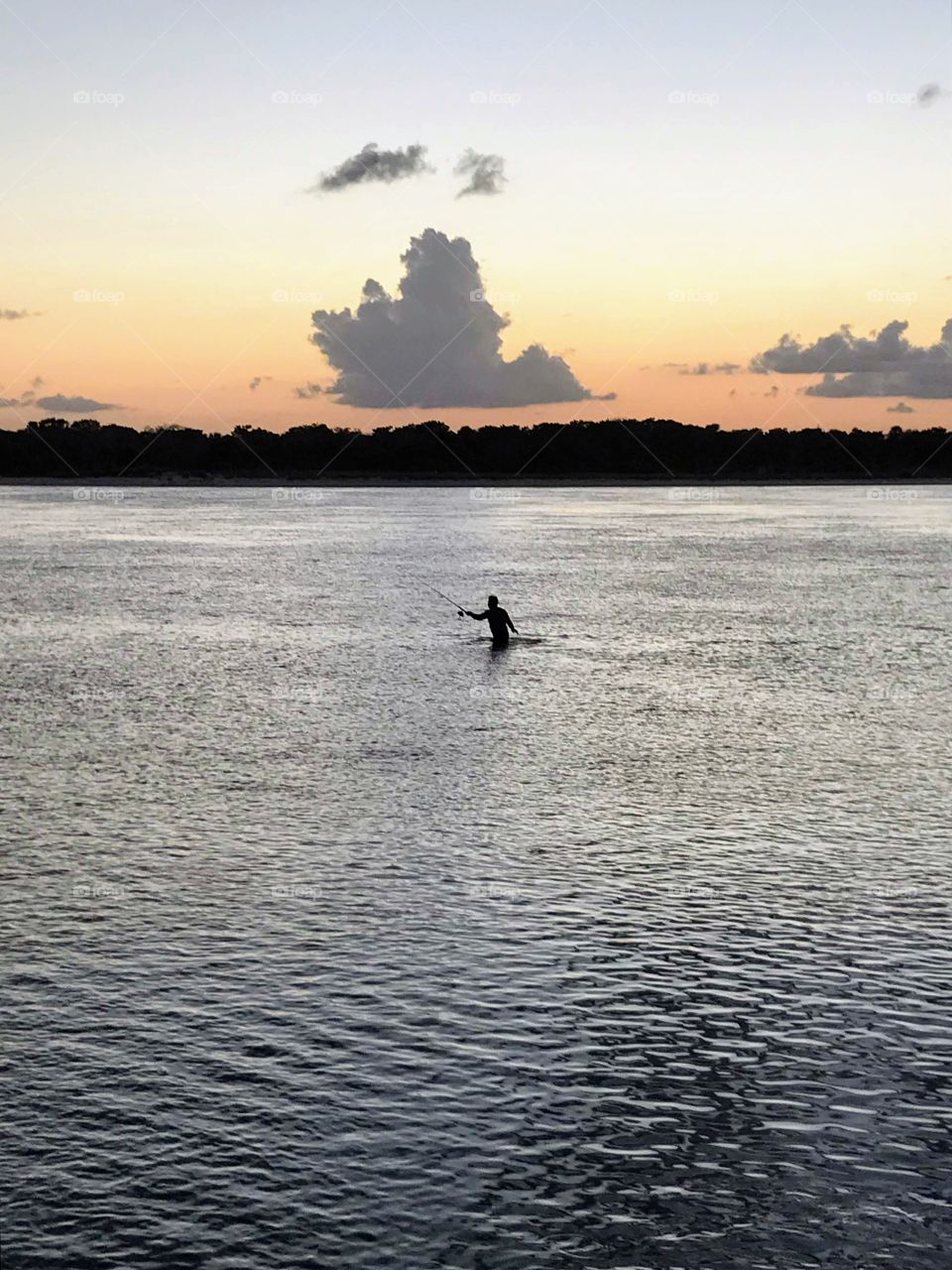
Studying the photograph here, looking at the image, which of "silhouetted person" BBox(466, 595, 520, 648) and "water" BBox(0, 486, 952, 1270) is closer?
"water" BBox(0, 486, 952, 1270)

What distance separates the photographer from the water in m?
12.8

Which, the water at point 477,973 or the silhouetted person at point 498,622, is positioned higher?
the silhouetted person at point 498,622

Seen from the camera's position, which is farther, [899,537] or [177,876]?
[899,537]

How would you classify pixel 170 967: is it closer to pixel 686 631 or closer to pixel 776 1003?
pixel 776 1003

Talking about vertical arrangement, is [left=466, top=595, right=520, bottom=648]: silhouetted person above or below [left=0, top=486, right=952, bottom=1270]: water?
above

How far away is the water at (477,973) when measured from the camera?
1275cm

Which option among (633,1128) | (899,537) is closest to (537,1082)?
(633,1128)

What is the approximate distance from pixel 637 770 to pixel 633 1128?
1622 cm

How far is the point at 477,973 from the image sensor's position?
1830cm

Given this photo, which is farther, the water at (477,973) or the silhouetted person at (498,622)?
the silhouetted person at (498,622)

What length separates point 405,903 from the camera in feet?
69.3

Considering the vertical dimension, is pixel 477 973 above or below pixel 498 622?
below

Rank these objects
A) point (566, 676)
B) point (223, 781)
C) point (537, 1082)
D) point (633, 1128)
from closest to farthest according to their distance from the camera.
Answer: point (633, 1128) → point (537, 1082) → point (223, 781) → point (566, 676)

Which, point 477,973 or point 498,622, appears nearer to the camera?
point 477,973
